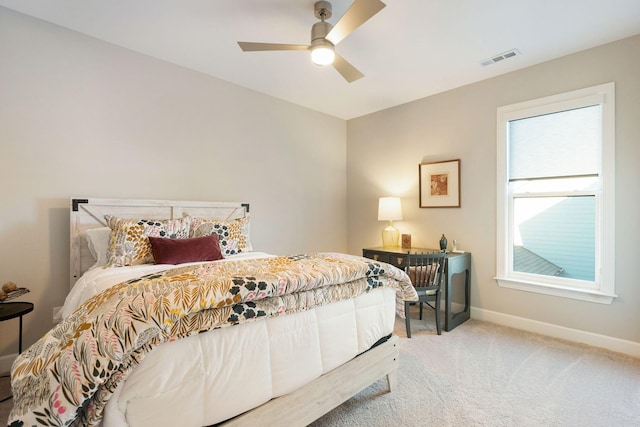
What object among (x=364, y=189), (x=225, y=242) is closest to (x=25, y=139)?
(x=225, y=242)

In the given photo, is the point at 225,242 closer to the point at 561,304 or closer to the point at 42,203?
the point at 42,203

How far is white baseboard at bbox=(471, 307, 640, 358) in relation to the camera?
8.21 ft

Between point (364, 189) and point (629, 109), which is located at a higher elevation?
point (629, 109)

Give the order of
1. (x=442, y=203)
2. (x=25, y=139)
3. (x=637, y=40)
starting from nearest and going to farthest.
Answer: (x=25, y=139) → (x=637, y=40) → (x=442, y=203)

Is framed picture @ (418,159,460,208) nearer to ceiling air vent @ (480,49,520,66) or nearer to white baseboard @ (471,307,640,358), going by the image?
ceiling air vent @ (480,49,520,66)

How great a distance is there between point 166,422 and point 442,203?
3411 mm

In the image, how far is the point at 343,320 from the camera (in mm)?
1675

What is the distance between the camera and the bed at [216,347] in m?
0.97

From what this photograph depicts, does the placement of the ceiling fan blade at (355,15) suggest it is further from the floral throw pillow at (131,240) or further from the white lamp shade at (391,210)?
the white lamp shade at (391,210)

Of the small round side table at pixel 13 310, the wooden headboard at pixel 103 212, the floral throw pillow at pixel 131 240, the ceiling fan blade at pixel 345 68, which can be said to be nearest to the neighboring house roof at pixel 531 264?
the ceiling fan blade at pixel 345 68

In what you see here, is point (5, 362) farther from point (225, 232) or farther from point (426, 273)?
point (426, 273)

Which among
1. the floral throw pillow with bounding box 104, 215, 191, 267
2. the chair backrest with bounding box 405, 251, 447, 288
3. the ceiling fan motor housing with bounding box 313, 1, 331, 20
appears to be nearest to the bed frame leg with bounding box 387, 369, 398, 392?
the chair backrest with bounding box 405, 251, 447, 288

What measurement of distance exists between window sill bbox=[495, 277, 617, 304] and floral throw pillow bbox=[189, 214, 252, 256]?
274 cm

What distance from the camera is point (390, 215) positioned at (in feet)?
12.7
